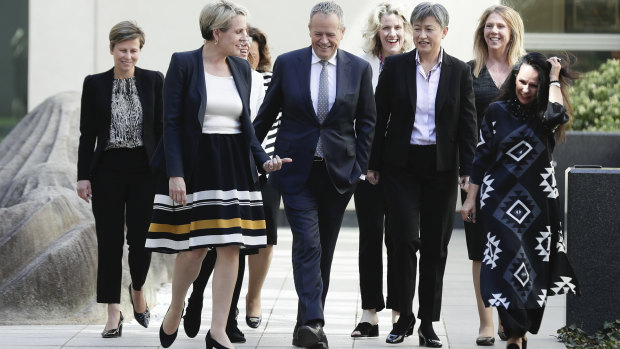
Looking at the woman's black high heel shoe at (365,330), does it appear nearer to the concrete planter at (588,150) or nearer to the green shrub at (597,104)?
the concrete planter at (588,150)

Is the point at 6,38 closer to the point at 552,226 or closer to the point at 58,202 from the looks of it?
the point at 58,202

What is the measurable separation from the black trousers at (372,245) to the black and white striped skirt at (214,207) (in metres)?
1.11

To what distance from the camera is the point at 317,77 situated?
6895 millimetres

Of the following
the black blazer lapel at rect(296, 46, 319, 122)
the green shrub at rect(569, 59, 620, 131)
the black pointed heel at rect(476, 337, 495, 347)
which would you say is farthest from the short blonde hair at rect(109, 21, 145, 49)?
the green shrub at rect(569, 59, 620, 131)

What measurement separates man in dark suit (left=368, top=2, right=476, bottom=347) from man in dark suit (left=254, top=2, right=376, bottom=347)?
21cm

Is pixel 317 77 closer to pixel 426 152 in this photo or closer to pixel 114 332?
pixel 426 152

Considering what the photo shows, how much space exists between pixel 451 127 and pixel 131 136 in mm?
1934

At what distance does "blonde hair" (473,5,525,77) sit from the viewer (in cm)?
732

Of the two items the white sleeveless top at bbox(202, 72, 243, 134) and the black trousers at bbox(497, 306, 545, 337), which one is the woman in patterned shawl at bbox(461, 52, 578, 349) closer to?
the black trousers at bbox(497, 306, 545, 337)

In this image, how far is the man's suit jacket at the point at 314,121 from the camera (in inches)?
267

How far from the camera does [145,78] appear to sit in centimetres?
746

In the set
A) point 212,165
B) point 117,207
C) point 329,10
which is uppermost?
point 329,10

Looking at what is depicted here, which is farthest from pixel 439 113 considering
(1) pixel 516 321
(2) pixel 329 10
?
(1) pixel 516 321

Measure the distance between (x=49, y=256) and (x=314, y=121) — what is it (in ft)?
7.43
